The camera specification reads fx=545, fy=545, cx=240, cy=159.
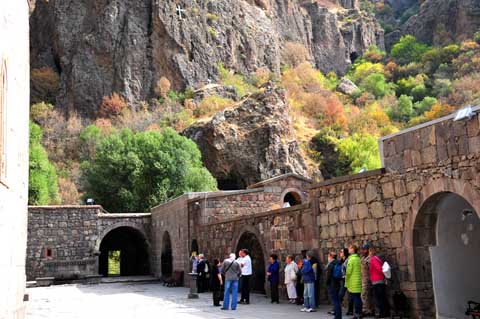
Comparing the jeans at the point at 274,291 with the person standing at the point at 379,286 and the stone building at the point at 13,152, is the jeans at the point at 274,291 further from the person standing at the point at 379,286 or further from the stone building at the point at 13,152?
the stone building at the point at 13,152

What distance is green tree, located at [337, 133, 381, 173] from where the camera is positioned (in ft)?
144

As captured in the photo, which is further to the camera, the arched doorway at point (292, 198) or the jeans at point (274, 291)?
the arched doorway at point (292, 198)

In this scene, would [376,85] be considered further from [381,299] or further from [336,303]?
[336,303]

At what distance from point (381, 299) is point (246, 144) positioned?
30.1m

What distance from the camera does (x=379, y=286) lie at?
10.1m

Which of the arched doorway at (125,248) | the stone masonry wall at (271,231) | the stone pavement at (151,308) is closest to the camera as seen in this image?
the stone pavement at (151,308)

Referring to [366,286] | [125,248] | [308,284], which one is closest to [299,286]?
[308,284]

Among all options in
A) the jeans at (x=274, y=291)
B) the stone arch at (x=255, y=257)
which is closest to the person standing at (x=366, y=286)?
the jeans at (x=274, y=291)

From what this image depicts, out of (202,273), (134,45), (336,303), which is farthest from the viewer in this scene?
(134,45)

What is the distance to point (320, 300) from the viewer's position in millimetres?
13180

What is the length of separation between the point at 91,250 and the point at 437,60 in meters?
56.2

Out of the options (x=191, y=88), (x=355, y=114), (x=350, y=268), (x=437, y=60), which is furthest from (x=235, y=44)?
(x=350, y=268)

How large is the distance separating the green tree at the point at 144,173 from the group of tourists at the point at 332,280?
1940cm

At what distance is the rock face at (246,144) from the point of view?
130 ft
